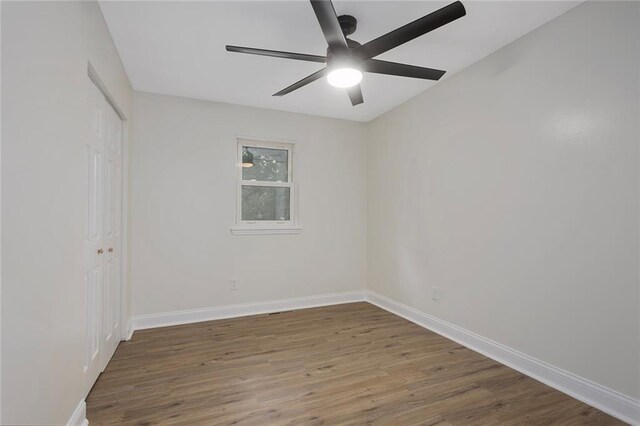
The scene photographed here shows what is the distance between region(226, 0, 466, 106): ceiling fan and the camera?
163cm

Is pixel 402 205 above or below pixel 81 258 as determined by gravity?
above

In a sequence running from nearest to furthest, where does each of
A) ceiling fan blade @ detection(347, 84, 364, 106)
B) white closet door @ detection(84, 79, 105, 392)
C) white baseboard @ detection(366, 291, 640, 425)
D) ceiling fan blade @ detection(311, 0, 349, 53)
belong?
1. ceiling fan blade @ detection(311, 0, 349, 53)
2. white baseboard @ detection(366, 291, 640, 425)
3. white closet door @ detection(84, 79, 105, 392)
4. ceiling fan blade @ detection(347, 84, 364, 106)

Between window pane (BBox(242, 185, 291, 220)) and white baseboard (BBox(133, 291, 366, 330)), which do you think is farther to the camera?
window pane (BBox(242, 185, 291, 220))

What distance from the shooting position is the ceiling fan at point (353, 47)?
5.34 ft

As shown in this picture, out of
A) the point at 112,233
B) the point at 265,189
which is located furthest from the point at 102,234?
the point at 265,189

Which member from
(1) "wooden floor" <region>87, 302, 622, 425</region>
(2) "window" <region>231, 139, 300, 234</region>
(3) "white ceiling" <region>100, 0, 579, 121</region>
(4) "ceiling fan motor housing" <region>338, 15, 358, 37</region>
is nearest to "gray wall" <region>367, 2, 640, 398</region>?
(3) "white ceiling" <region>100, 0, 579, 121</region>

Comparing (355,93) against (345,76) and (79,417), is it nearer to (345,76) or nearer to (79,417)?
(345,76)

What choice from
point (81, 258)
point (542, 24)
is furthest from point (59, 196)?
point (542, 24)

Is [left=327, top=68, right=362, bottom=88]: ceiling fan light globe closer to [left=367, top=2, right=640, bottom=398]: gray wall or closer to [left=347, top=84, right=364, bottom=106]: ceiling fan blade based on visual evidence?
[left=347, top=84, right=364, bottom=106]: ceiling fan blade

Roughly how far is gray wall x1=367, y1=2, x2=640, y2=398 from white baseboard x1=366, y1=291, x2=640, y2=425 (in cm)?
5

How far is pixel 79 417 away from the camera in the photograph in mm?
1742

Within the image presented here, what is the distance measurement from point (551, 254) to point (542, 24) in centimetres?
167

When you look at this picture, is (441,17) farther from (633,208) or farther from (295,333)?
(295,333)

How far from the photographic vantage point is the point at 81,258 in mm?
1774
